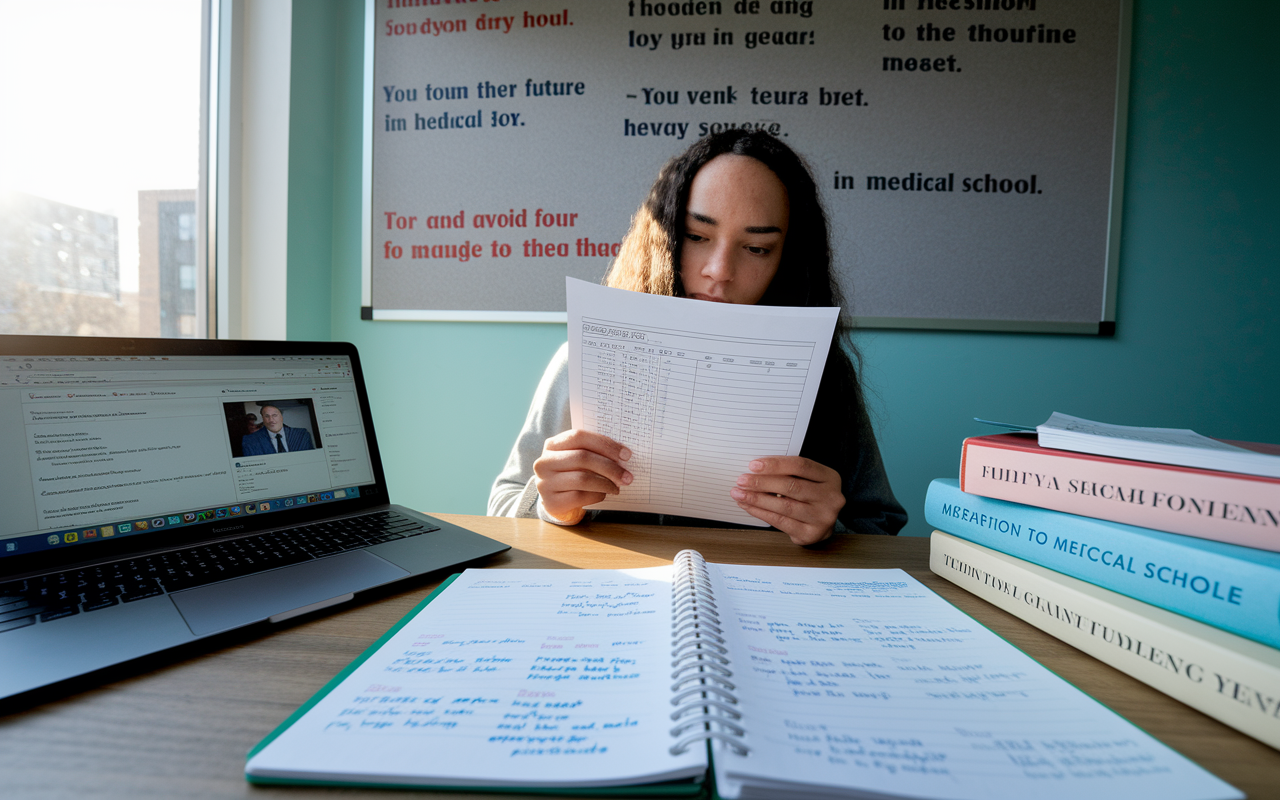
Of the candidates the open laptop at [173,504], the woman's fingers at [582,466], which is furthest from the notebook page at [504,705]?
the woman's fingers at [582,466]

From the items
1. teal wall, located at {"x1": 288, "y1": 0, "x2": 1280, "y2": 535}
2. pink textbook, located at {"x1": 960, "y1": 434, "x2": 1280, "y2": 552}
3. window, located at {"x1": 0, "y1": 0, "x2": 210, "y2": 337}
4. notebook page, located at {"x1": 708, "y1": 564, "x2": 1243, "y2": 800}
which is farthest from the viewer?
teal wall, located at {"x1": 288, "y1": 0, "x2": 1280, "y2": 535}

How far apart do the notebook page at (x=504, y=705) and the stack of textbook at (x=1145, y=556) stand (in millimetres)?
292

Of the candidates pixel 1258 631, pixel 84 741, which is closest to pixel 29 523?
pixel 84 741

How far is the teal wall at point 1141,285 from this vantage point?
1.21 metres

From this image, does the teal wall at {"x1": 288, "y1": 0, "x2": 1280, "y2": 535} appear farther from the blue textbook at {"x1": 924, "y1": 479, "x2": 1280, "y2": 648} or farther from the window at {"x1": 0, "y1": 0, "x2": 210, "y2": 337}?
the blue textbook at {"x1": 924, "y1": 479, "x2": 1280, "y2": 648}

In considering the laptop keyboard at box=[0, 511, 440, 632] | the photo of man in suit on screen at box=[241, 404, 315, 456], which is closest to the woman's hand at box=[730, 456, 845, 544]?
the laptop keyboard at box=[0, 511, 440, 632]

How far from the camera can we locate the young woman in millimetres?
913

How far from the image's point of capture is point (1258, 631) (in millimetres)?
292

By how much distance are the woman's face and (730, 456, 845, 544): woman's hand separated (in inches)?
15.0

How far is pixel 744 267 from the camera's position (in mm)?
934

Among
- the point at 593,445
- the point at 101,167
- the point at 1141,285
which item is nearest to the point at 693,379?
the point at 593,445

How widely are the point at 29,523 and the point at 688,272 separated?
0.83 meters

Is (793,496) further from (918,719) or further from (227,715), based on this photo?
(227,715)

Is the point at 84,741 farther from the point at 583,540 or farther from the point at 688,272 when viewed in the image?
the point at 688,272
